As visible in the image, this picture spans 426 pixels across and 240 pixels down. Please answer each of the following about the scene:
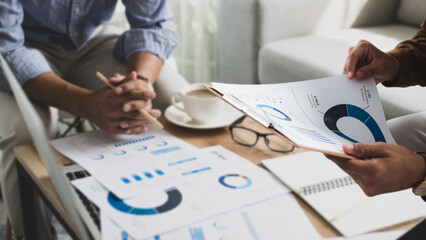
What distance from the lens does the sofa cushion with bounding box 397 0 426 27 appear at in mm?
1918

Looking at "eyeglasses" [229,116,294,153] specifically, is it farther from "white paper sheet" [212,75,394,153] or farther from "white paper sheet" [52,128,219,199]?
"white paper sheet" [212,75,394,153]

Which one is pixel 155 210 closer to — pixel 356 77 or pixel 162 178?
pixel 162 178

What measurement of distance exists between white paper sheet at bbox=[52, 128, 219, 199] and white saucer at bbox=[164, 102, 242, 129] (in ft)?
0.18

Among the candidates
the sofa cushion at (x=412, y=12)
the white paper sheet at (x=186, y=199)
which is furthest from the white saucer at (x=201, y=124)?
the sofa cushion at (x=412, y=12)

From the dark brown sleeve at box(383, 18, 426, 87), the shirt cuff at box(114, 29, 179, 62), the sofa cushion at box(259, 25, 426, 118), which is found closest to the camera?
the dark brown sleeve at box(383, 18, 426, 87)

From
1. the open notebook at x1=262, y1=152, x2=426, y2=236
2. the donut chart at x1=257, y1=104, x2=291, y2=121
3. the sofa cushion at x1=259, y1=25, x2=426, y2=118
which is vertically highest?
the donut chart at x1=257, y1=104, x2=291, y2=121

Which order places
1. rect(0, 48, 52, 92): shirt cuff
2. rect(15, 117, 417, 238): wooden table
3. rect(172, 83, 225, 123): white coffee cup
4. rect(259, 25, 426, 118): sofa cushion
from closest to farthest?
rect(15, 117, 417, 238): wooden table, rect(172, 83, 225, 123): white coffee cup, rect(0, 48, 52, 92): shirt cuff, rect(259, 25, 426, 118): sofa cushion

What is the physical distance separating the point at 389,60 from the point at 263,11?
3.47 feet

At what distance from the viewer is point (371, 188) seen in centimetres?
58

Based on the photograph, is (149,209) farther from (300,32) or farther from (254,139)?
(300,32)

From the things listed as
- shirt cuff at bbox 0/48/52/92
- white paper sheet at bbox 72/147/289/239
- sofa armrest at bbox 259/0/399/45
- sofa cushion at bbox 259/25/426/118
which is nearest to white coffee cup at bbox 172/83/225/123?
white paper sheet at bbox 72/147/289/239

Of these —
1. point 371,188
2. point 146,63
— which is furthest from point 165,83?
point 371,188

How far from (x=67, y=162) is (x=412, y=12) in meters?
1.79

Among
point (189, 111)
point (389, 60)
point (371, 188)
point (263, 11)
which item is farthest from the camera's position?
point (263, 11)
